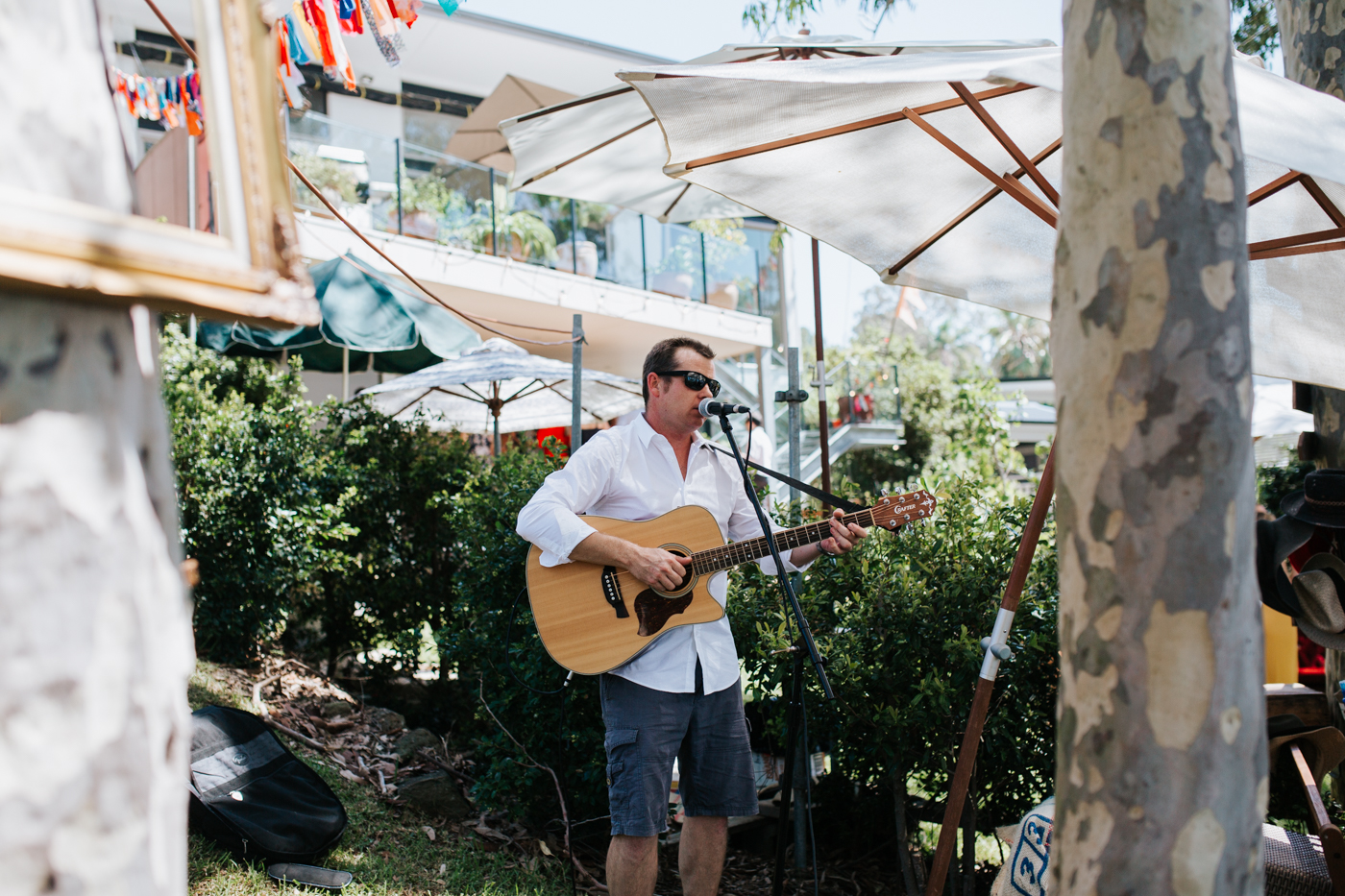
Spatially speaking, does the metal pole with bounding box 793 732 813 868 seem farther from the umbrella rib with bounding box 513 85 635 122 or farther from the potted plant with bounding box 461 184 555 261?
the potted plant with bounding box 461 184 555 261

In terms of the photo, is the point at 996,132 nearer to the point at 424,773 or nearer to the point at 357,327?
the point at 424,773

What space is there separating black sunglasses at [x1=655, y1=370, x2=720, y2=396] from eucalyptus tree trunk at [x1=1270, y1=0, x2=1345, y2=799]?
8.79 ft

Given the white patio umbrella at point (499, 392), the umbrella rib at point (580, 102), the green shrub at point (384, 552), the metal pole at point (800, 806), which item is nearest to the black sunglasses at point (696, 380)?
the metal pole at point (800, 806)

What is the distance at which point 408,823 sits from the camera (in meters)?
4.35

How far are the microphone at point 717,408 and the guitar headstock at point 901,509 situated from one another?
66cm

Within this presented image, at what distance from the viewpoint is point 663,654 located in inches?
128

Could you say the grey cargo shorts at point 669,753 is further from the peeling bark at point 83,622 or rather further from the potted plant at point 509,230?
the potted plant at point 509,230

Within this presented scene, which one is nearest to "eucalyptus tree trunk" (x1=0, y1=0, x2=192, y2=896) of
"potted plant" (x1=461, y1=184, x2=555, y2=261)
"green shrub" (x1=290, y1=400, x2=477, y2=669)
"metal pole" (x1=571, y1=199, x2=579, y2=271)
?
"green shrub" (x1=290, y1=400, x2=477, y2=669)

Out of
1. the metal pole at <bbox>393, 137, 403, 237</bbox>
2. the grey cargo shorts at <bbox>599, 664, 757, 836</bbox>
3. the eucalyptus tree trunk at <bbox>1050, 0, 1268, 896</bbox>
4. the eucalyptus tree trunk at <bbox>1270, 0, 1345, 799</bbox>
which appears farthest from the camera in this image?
the metal pole at <bbox>393, 137, 403, 237</bbox>

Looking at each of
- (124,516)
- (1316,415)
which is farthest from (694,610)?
(1316,415)

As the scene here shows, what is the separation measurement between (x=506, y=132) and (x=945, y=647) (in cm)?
348

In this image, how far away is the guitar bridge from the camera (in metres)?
3.36

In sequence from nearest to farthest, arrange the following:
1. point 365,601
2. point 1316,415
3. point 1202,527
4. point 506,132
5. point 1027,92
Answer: point 1202,527
point 1027,92
point 1316,415
point 506,132
point 365,601

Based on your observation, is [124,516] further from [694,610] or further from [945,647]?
[945,647]
